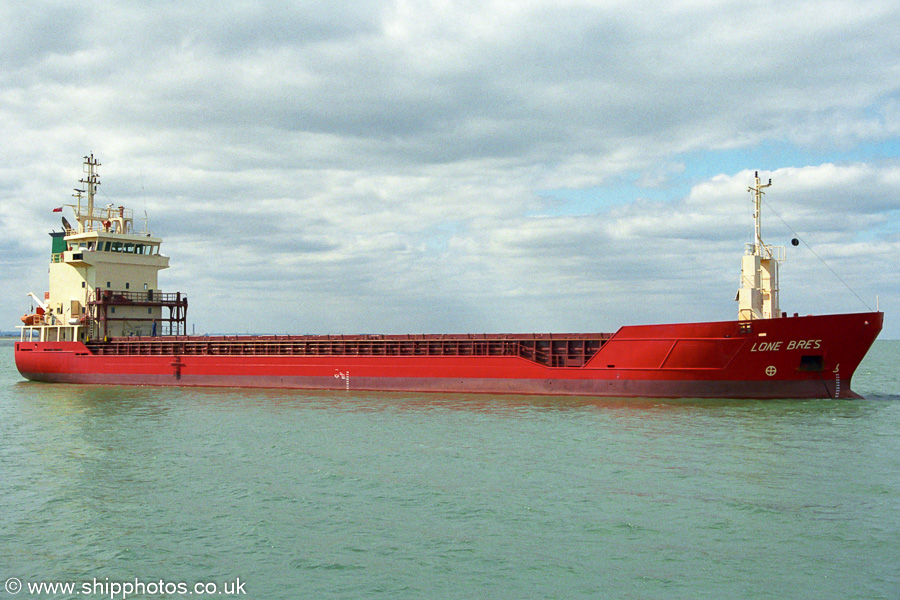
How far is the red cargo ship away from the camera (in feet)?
74.2

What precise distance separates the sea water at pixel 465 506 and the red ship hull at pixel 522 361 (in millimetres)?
1824

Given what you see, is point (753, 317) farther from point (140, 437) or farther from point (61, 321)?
point (61, 321)

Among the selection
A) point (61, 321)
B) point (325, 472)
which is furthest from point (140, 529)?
point (61, 321)

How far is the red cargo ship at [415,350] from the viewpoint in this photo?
22.6 meters

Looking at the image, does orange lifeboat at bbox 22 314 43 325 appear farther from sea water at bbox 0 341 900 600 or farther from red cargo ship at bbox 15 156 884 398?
sea water at bbox 0 341 900 600

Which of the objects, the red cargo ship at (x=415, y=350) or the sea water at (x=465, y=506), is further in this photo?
the red cargo ship at (x=415, y=350)

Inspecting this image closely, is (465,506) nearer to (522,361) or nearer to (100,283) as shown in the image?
(522,361)

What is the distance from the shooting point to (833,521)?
440 inches

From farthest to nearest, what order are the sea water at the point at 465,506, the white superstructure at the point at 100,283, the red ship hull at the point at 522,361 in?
the white superstructure at the point at 100,283 → the red ship hull at the point at 522,361 → the sea water at the point at 465,506

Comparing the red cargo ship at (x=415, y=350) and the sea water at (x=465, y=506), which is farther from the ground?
the red cargo ship at (x=415, y=350)

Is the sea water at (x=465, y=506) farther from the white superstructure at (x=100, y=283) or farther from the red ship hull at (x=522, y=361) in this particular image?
the white superstructure at (x=100, y=283)

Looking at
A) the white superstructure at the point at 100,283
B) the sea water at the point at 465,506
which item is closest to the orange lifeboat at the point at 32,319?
the white superstructure at the point at 100,283

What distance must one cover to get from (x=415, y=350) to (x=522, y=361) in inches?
208

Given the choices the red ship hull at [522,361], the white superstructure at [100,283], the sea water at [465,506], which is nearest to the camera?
the sea water at [465,506]
